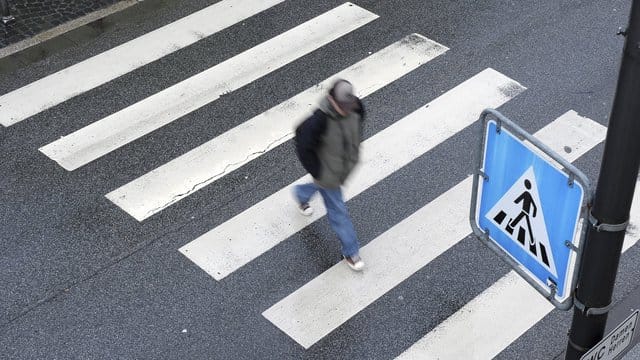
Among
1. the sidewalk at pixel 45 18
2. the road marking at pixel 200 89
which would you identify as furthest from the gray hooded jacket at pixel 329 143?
the sidewalk at pixel 45 18

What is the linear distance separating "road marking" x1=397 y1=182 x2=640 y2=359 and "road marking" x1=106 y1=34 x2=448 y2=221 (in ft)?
8.36

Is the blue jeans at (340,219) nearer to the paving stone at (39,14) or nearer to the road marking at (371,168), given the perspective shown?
the road marking at (371,168)

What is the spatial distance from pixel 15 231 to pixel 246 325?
2.26 metres

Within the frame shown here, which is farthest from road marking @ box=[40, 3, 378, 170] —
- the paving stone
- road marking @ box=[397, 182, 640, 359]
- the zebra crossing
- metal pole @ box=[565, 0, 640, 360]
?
metal pole @ box=[565, 0, 640, 360]

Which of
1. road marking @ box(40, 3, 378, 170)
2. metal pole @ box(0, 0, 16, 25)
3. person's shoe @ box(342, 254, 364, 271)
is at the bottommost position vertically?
person's shoe @ box(342, 254, 364, 271)

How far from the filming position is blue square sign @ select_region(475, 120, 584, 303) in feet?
15.3

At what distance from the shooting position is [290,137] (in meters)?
9.30

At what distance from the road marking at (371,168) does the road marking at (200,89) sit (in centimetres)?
157

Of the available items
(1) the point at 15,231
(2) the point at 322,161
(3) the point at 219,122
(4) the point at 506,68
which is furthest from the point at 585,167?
(1) the point at 15,231

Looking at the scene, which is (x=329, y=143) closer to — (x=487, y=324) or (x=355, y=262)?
(x=355, y=262)

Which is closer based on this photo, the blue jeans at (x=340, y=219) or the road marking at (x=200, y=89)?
the blue jeans at (x=340, y=219)

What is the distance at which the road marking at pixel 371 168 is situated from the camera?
8.15 meters

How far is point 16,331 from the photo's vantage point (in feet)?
24.7

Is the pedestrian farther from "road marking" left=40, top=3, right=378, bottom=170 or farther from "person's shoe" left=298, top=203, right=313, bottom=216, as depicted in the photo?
"road marking" left=40, top=3, right=378, bottom=170
